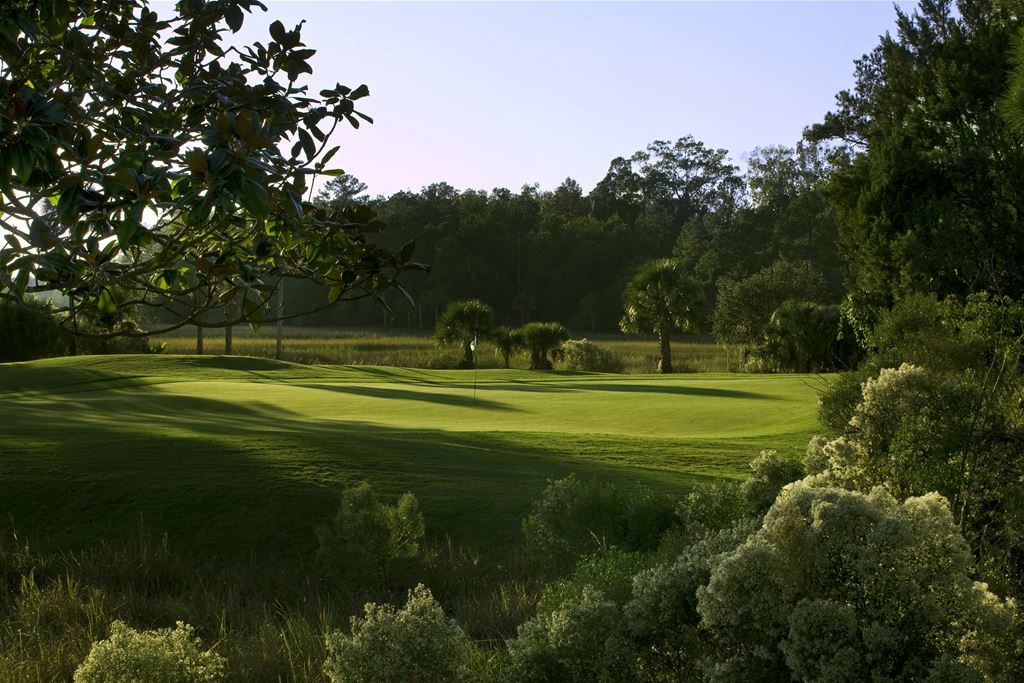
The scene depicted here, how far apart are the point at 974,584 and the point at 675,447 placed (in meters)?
8.66

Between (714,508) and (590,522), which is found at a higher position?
(714,508)

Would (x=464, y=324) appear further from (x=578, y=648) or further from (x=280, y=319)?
(x=280, y=319)

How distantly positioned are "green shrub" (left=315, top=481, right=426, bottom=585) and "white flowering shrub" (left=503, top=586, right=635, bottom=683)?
121 inches

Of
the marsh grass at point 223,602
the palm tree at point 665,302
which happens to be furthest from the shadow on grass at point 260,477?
the palm tree at point 665,302

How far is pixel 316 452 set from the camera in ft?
33.2

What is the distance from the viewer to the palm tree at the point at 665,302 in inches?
1619

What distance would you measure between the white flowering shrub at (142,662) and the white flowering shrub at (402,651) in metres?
Result: 0.59

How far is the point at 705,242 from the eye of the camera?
79375 millimetres

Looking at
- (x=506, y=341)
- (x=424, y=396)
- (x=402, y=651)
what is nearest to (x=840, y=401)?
(x=402, y=651)

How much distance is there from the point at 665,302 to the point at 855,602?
1512 inches

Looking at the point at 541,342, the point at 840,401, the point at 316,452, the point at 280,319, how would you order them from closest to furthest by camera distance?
the point at 280,319, the point at 316,452, the point at 840,401, the point at 541,342

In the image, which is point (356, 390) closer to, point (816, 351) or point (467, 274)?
point (816, 351)

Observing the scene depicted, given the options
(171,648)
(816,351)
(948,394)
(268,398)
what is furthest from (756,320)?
(171,648)

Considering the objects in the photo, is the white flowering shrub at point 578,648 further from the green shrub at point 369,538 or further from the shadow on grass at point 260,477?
the shadow on grass at point 260,477
